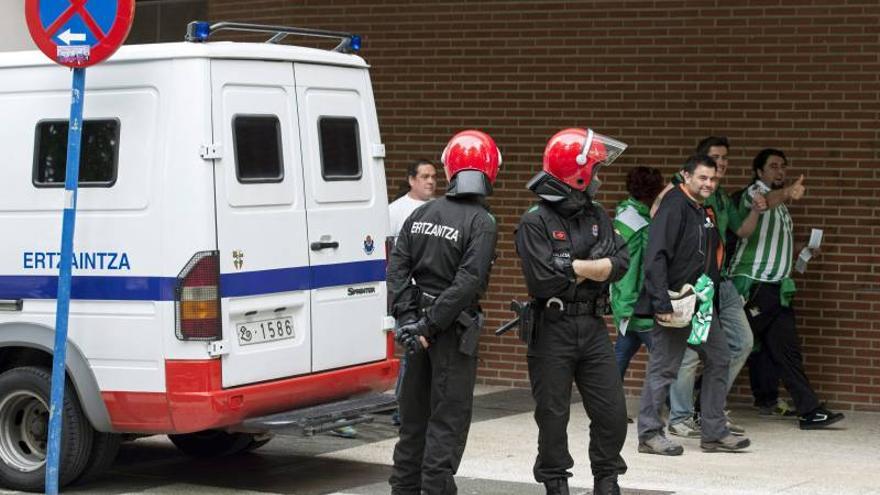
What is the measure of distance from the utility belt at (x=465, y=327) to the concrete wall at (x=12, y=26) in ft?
22.2

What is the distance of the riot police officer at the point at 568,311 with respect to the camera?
786cm

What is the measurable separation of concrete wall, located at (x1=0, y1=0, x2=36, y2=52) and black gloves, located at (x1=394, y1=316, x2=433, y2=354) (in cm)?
677

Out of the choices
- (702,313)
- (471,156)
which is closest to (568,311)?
(471,156)

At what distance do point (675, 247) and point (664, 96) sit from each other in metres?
2.50

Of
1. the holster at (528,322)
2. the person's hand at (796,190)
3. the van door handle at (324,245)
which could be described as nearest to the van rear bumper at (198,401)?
the van door handle at (324,245)

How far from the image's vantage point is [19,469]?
29.2ft

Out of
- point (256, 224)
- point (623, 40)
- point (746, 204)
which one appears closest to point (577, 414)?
point (746, 204)

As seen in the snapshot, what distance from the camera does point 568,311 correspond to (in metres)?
7.86

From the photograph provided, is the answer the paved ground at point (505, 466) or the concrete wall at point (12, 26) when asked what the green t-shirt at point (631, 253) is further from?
the concrete wall at point (12, 26)

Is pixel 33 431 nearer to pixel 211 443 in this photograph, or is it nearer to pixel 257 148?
pixel 211 443

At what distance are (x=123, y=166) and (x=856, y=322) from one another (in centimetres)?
569

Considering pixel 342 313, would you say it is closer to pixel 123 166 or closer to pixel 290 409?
pixel 290 409

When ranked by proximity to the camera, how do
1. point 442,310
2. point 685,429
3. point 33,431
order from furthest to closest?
1. point 685,429
2. point 33,431
3. point 442,310

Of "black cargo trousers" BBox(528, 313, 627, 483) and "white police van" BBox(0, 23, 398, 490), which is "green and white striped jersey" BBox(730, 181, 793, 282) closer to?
"white police van" BBox(0, 23, 398, 490)
